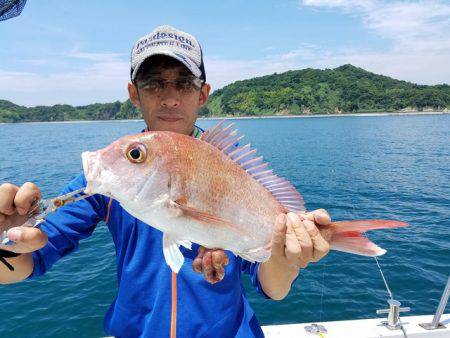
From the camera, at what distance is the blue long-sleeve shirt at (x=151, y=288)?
2.60 m

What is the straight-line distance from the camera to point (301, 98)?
15700 cm

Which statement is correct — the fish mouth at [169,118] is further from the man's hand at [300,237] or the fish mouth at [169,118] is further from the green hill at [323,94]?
the green hill at [323,94]

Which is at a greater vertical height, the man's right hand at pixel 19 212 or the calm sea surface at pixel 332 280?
the man's right hand at pixel 19 212

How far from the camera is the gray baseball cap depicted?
2627 mm

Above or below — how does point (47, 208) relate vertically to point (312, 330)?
above

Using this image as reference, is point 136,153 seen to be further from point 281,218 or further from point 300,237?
point 300,237

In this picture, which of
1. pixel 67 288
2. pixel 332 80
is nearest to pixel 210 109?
pixel 332 80

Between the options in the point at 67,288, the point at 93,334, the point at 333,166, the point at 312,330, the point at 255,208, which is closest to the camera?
the point at 255,208

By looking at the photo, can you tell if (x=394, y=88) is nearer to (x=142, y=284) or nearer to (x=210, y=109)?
(x=210, y=109)

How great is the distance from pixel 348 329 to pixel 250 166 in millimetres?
3409

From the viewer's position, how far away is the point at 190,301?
2633 mm

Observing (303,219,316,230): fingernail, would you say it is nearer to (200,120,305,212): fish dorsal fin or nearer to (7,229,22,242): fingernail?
(200,120,305,212): fish dorsal fin

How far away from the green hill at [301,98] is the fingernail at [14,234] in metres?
140

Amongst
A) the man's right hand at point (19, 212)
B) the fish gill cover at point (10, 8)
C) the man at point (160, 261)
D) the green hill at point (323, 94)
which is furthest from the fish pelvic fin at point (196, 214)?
the green hill at point (323, 94)
